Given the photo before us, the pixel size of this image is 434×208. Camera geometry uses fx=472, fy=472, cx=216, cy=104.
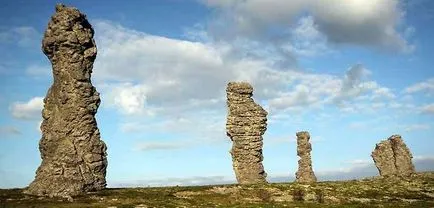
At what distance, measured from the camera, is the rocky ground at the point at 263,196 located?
209 ft

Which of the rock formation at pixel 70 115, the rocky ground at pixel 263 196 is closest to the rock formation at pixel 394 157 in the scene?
the rocky ground at pixel 263 196

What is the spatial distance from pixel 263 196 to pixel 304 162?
28.0 meters

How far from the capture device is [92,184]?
243 feet

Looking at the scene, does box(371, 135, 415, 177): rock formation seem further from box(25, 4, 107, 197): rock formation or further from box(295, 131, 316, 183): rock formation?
box(25, 4, 107, 197): rock formation

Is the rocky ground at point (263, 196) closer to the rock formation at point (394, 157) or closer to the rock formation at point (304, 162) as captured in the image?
the rock formation at point (394, 157)

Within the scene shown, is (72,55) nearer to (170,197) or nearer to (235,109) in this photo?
(170,197)

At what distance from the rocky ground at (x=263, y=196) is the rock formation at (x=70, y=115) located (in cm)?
421

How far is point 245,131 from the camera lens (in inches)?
3661

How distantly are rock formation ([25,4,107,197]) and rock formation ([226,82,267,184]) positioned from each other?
1075 inches

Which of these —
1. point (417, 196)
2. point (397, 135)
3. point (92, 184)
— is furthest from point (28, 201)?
point (397, 135)

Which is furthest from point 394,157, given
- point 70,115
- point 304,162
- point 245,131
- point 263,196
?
point 70,115

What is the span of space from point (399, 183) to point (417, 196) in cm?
985

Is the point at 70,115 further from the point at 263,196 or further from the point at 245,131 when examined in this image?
the point at 245,131

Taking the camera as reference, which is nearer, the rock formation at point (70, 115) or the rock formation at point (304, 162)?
the rock formation at point (70, 115)
